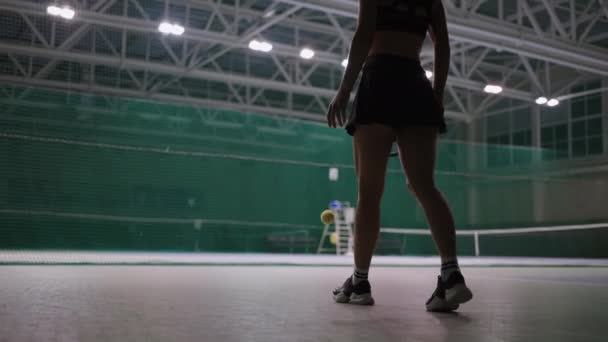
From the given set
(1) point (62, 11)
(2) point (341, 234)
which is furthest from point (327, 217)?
(1) point (62, 11)

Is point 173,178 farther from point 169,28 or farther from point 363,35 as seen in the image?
point 363,35

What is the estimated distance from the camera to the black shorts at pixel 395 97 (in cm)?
220

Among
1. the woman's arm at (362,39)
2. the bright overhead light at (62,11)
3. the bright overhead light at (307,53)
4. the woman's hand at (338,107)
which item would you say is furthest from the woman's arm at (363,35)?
the bright overhead light at (307,53)

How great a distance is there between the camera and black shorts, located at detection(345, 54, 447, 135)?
2.20m

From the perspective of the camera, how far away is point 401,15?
89.8 inches

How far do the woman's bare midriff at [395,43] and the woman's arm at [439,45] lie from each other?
0.15 m

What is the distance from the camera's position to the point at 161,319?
1.60 metres

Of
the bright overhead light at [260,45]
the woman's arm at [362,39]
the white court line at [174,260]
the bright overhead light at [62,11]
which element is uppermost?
the bright overhead light at [260,45]

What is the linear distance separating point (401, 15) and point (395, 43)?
112 millimetres

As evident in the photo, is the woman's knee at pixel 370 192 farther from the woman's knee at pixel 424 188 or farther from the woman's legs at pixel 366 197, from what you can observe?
the woman's knee at pixel 424 188

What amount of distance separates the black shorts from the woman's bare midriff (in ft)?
0.08

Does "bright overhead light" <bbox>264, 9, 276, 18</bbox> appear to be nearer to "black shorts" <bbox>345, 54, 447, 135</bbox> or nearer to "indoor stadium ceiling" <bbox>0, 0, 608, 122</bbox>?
"indoor stadium ceiling" <bbox>0, 0, 608, 122</bbox>

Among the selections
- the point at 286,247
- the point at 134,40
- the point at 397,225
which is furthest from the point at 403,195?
the point at 134,40

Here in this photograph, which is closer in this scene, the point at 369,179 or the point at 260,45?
the point at 369,179
